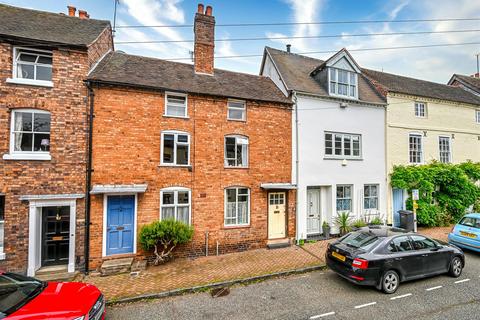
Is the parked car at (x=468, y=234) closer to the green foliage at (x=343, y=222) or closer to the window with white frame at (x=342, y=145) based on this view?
the green foliage at (x=343, y=222)

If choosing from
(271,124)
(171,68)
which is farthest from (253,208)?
(171,68)

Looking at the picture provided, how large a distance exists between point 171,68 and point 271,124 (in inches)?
220

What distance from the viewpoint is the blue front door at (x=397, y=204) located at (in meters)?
13.5

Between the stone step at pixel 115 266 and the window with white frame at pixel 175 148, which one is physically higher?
the window with white frame at pixel 175 148

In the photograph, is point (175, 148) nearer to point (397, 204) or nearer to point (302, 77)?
point (302, 77)

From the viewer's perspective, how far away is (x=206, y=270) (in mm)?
8188

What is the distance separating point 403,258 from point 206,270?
6120 millimetres

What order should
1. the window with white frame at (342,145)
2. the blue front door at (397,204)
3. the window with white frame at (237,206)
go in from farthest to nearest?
1. the blue front door at (397,204)
2. the window with white frame at (342,145)
3. the window with white frame at (237,206)

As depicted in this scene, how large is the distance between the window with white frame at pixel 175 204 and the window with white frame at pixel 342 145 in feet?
24.2

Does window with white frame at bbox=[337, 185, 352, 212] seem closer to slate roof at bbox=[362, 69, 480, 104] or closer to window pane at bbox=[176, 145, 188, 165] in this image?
slate roof at bbox=[362, 69, 480, 104]

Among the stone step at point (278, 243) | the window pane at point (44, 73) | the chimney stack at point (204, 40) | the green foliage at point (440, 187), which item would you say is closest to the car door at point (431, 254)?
the stone step at point (278, 243)

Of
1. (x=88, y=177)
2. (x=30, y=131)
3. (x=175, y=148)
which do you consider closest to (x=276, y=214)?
(x=175, y=148)

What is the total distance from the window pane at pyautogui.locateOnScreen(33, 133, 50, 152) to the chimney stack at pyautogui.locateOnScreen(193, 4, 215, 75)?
22.6 feet

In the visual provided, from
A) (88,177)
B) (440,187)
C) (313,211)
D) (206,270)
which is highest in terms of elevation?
(88,177)
